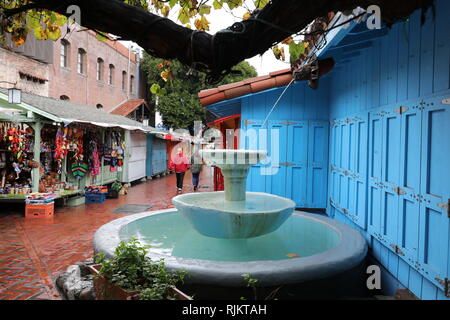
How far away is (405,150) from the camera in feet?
14.6

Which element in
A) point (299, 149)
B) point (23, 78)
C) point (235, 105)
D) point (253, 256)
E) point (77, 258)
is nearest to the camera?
point (253, 256)

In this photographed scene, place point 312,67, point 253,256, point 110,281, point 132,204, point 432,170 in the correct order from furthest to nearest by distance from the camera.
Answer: point 132,204 < point 312,67 < point 253,256 < point 432,170 < point 110,281

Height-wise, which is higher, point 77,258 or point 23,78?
point 23,78

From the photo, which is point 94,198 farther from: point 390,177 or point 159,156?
point 159,156

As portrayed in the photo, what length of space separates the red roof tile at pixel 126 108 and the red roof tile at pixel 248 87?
16598mm

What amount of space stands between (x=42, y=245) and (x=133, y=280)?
16.4 ft

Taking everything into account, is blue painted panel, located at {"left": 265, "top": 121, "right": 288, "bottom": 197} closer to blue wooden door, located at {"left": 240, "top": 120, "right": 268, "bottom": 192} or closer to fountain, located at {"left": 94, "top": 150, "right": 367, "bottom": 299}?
blue wooden door, located at {"left": 240, "top": 120, "right": 268, "bottom": 192}

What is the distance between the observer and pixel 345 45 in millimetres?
5836

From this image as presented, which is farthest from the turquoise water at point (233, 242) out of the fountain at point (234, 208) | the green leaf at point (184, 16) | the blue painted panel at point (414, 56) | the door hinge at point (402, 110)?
the green leaf at point (184, 16)

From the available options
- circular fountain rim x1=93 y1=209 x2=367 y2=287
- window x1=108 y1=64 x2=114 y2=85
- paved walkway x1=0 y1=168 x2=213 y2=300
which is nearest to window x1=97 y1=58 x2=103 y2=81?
window x1=108 y1=64 x2=114 y2=85

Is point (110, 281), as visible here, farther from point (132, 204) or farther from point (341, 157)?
point (132, 204)

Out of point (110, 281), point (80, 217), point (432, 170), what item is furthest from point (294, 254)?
point (80, 217)

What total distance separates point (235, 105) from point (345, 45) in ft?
14.4

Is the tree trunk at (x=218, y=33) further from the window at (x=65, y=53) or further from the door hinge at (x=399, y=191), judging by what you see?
the window at (x=65, y=53)
